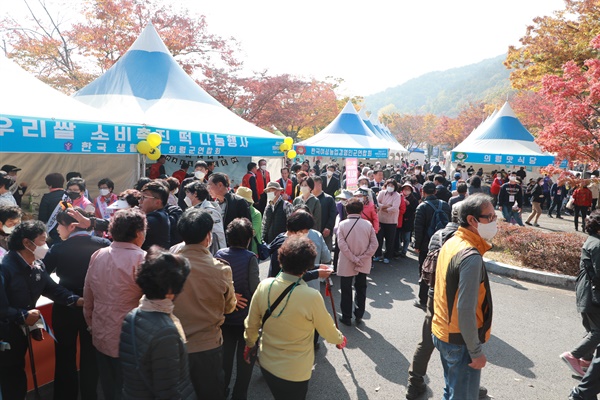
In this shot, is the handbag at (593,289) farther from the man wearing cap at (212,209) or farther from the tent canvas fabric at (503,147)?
the tent canvas fabric at (503,147)

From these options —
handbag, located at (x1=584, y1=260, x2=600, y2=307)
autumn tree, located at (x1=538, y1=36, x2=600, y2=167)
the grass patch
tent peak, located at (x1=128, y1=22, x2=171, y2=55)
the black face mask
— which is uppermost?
tent peak, located at (x1=128, y1=22, x2=171, y2=55)

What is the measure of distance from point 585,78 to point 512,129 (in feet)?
36.8

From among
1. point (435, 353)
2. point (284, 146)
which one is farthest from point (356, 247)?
point (284, 146)

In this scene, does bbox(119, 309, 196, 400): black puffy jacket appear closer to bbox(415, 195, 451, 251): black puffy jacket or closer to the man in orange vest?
bbox(415, 195, 451, 251): black puffy jacket

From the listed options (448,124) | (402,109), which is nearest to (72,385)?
(448,124)

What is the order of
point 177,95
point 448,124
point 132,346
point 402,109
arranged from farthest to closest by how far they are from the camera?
point 402,109 → point 448,124 → point 177,95 → point 132,346

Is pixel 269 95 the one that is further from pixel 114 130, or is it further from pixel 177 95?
pixel 114 130

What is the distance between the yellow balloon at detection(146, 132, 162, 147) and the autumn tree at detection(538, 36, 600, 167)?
27.5ft

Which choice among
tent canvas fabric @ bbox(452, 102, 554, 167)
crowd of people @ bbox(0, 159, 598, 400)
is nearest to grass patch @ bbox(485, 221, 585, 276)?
crowd of people @ bbox(0, 159, 598, 400)

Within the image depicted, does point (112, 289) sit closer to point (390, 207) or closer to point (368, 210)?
point (368, 210)

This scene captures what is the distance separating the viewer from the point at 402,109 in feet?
609

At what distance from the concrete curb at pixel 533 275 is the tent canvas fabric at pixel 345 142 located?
9530 mm

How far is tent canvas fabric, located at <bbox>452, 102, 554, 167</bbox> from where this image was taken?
56.4 ft

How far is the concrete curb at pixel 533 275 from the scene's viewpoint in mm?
6320
